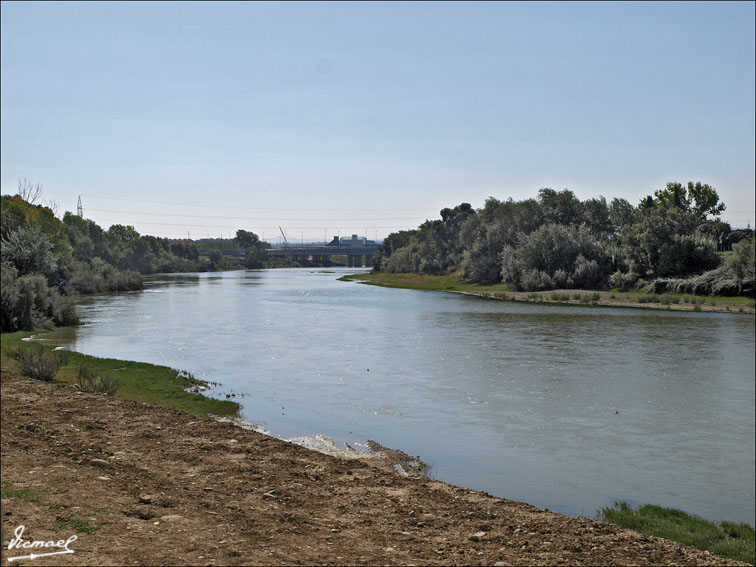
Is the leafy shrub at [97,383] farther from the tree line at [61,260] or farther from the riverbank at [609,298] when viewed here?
the riverbank at [609,298]

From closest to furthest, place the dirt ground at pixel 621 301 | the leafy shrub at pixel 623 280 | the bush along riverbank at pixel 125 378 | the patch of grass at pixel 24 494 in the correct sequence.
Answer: the patch of grass at pixel 24 494 → the bush along riverbank at pixel 125 378 → the dirt ground at pixel 621 301 → the leafy shrub at pixel 623 280

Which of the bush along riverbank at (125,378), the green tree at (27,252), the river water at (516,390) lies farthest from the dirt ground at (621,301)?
the green tree at (27,252)

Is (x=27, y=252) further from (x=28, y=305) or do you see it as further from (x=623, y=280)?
(x=623, y=280)

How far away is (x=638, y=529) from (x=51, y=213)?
7089 centimetres

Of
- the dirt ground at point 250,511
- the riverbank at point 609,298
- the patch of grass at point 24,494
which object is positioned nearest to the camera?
the dirt ground at point 250,511

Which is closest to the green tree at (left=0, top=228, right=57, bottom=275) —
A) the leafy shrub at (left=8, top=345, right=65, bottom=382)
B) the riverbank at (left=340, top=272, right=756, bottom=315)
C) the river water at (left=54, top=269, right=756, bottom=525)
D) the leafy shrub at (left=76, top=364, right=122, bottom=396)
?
the river water at (left=54, top=269, right=756, bottom=525)

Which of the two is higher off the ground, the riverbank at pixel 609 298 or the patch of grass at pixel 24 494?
the riverbank at pixel 609 298

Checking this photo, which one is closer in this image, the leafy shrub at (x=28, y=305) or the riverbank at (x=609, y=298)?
the leafy shrub at (x=28, y=305)

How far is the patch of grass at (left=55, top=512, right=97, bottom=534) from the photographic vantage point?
7180 mm

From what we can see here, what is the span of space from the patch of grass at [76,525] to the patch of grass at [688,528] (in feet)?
24.4

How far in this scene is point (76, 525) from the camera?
288 inches

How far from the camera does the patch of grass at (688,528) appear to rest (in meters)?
8.96

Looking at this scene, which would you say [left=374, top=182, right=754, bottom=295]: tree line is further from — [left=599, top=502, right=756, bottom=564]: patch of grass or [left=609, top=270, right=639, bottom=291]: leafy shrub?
[left=599, top=502, right=756, bottom=564]: patch of grass

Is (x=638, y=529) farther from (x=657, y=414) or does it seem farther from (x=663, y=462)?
(x=657, y=414)
